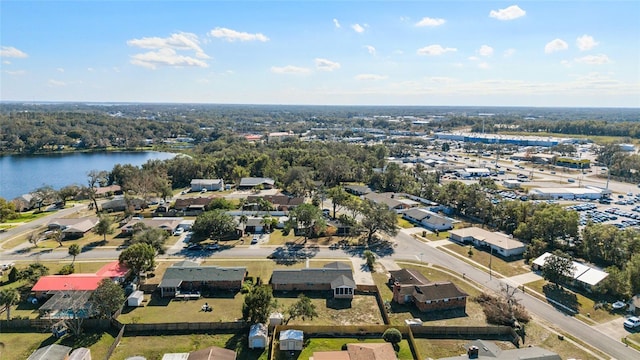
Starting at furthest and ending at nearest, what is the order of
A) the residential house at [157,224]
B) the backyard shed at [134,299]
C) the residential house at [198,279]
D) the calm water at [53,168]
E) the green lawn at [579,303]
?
the calm water at [53,168] → the residential house at [157,224] → the residential house at [198,279] → the backyard shed at [134,299] → the green lawn at [579,303]

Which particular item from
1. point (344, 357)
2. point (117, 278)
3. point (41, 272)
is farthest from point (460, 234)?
point (41, 272)

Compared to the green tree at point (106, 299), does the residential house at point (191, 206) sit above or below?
below

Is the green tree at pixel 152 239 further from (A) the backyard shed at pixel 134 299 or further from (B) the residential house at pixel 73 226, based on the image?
(B) the residential house at pixel 73 226

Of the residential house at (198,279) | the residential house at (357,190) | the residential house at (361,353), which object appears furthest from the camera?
the residential house at (357,190)

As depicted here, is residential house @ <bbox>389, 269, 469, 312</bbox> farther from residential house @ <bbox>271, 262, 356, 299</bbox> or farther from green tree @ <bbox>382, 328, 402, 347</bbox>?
green tree @ <bbox>382, 328, 402, 347</bbox>

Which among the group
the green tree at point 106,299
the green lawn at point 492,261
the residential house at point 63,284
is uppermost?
the green tree at point 106,299

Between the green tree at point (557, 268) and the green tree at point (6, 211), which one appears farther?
the green tree at point (6, 211)

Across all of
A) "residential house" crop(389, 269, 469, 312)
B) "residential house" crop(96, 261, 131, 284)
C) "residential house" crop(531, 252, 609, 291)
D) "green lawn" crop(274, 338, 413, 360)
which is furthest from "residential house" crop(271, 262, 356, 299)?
"residential house" crop(531, 252, 609, 291)

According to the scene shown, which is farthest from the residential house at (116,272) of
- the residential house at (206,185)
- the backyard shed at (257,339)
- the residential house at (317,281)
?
the residential house at (206,185)
